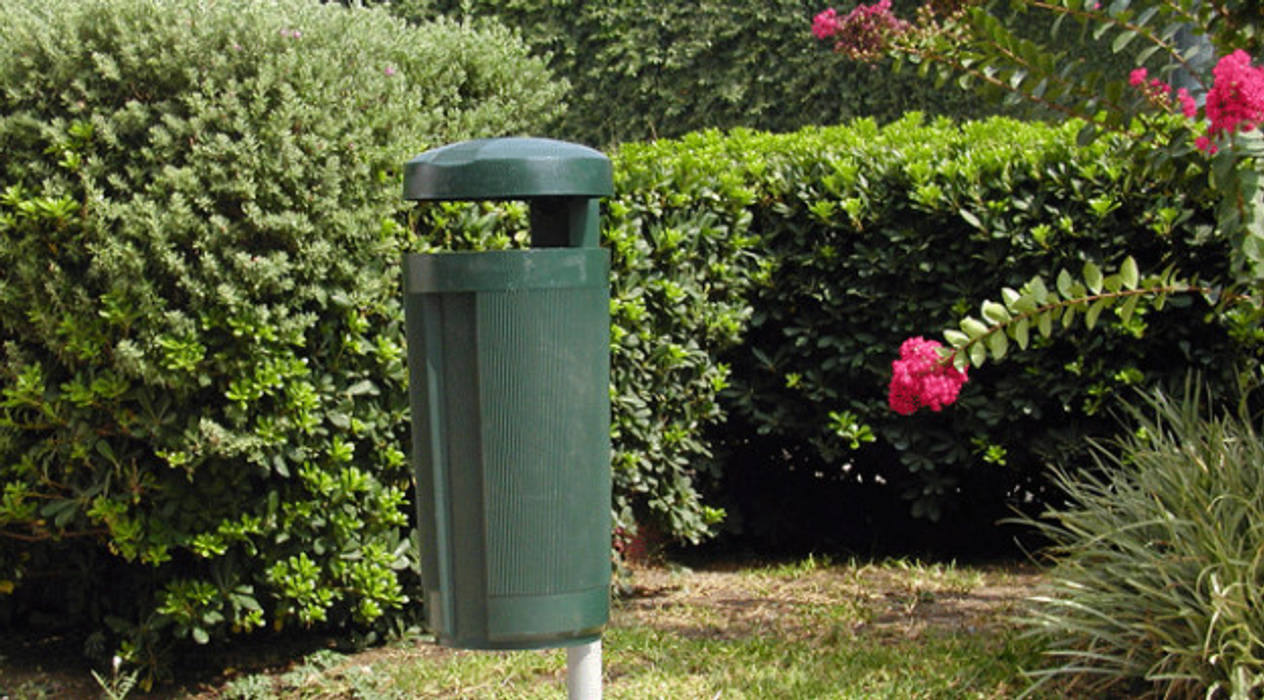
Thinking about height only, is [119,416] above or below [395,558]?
above

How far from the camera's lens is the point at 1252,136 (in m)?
3.65

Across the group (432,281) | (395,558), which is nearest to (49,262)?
(395,558)

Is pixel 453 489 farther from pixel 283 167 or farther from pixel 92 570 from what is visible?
pixel 92 570

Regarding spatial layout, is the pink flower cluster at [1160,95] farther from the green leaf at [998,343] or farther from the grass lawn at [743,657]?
the grass lawn at [743,657]

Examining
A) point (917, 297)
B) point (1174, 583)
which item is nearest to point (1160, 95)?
point (917, 297)

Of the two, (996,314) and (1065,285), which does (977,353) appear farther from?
(1065,285)

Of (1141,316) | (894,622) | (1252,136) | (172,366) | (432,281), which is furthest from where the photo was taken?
(1141,316)

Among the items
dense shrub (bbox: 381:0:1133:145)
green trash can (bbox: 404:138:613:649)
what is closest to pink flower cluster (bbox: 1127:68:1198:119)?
green trash can (bbox: 404:138:613:649)

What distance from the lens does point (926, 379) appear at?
156 inches

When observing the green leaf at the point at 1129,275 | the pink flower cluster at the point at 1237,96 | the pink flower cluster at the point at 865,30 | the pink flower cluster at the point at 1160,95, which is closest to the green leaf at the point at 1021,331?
the green leaf at the point at 1129,275

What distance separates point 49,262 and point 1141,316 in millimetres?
3627

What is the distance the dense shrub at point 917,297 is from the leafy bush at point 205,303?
1382mm

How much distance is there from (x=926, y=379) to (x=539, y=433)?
5.04ft

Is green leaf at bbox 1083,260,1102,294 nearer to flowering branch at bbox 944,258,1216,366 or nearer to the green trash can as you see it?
flowering branch at bbox 944,258,1216,366
